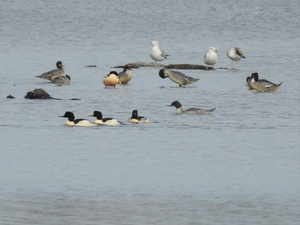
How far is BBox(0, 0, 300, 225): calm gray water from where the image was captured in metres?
17.8

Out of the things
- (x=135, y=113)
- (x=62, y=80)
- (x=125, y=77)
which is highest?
(x=125, y=77)

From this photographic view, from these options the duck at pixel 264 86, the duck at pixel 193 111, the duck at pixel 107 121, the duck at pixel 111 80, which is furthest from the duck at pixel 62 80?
the duck at pixel 107 121

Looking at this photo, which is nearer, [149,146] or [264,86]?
[149,146]

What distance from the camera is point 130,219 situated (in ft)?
55.9

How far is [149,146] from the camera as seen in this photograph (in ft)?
77.9

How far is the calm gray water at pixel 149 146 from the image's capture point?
58.4ft

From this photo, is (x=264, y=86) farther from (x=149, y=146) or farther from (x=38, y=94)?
(x=149, y=146)

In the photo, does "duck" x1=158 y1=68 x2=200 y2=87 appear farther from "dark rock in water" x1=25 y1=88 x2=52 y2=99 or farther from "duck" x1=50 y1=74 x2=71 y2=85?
"dark rock in water" x1=25 y1=88 x2=52 y2=99

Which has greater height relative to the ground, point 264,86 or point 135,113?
point 264,86

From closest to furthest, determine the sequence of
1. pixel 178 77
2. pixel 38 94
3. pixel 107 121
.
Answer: pixel 107 121, pixel 38 94, pixel 178 77

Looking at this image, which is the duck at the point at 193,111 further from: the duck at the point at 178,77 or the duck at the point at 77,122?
the duck at the point at 178,77

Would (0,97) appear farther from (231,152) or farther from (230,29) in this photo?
(230,29)

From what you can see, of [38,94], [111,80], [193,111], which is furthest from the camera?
[111,80]

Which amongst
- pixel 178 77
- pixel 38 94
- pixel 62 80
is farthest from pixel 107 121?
pixel 62 80
